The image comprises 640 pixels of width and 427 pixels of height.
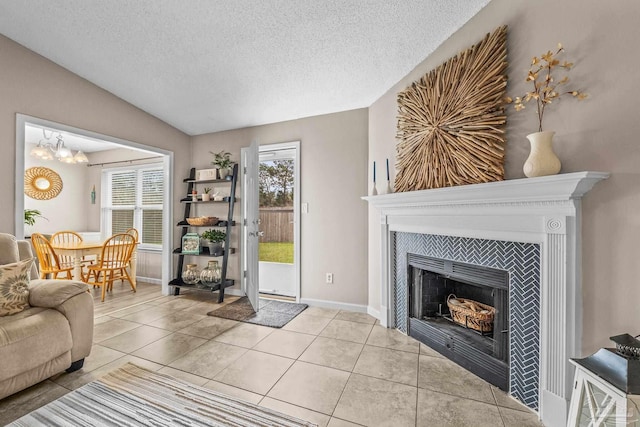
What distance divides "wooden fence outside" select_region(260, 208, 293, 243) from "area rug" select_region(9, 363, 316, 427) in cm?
235

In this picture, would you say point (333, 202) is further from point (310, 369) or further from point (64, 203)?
point (64, 203)

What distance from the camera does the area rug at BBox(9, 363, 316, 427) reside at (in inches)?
59.1

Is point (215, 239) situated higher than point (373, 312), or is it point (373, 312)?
point (215, 239)

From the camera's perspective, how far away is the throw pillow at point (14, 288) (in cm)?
183

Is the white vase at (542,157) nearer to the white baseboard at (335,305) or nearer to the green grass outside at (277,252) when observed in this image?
the white baseboard at (335,305)

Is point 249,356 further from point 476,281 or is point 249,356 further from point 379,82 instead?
point 379,82

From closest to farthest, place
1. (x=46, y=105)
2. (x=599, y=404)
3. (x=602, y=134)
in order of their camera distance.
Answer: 1. (x=599, y=404)
2. (x=602, y=134)
3. (x=46, y=105)

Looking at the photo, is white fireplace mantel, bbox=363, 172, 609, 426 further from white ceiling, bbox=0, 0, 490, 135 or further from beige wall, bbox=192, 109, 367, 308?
beige wall, bbox=192, 109, 367, 308

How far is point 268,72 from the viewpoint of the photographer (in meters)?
2.66

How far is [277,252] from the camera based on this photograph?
13.4 feet

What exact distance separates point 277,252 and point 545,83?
11.2ft

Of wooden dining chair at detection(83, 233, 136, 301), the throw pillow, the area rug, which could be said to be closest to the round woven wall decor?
wooden dining chair at detection(83, 233, 136, 301)

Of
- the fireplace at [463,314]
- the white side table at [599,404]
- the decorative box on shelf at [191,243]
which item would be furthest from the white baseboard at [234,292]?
the white side table at [599,404]

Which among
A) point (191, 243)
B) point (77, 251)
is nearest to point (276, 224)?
point (191, 243)
